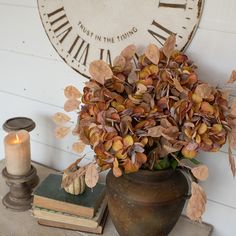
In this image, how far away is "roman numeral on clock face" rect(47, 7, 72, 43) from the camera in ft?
3.48

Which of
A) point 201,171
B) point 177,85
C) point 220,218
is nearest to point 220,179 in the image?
point 220,218

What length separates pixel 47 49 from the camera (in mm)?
1162

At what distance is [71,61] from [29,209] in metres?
0.47

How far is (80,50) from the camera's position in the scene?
1064 millimetres

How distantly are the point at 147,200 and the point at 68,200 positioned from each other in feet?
0.93

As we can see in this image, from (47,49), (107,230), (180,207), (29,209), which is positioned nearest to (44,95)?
(47,49)

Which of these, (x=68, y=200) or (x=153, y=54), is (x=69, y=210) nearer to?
(x=68, y=200)

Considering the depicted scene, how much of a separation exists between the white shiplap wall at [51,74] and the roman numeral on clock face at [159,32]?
7cm

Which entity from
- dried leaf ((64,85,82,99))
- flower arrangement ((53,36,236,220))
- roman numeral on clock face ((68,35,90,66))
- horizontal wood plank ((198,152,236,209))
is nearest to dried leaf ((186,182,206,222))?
flower arrangement ((53,36,236,220))

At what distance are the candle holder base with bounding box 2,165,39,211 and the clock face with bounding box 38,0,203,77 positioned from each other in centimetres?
37

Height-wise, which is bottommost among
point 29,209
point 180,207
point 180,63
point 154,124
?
point 29,209

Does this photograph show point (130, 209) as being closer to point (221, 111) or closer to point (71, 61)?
point (221, 111)

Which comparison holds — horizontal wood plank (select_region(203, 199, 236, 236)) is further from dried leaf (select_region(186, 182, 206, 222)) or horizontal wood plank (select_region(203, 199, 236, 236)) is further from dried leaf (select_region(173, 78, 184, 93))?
dried leaf (select_region(173, 78, 184, 93))

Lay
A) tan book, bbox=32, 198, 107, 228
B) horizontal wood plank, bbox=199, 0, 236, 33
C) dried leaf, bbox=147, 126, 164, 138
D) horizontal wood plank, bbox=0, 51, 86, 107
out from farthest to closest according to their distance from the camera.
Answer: horizontal wood plank, bbox=0, 51, 86, 107
tan book, bbox=32, 198, 107, 228
horizontal wood plank, bbox=199, 0, 236, 33
dried leaf, bbox=147, 126, 164, 138
